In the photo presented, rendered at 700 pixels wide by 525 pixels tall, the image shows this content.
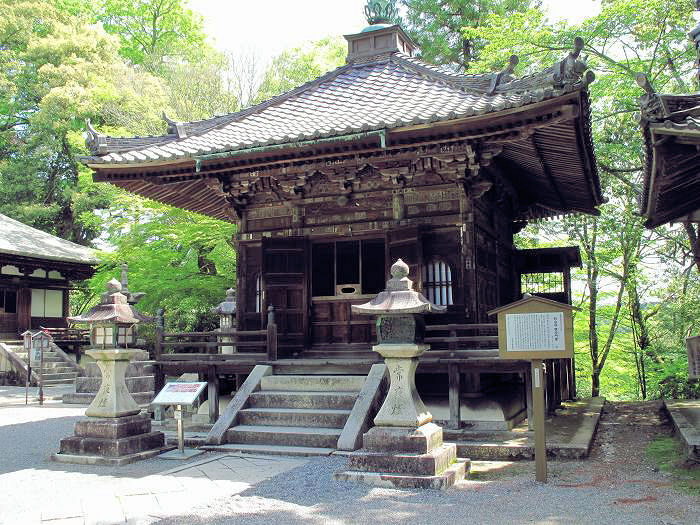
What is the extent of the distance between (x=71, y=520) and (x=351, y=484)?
2.80m

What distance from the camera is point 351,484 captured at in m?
6.70

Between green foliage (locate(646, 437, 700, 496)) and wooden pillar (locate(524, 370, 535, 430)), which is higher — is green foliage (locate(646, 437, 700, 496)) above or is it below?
below

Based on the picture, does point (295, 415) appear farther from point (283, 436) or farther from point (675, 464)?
point (675, 464)

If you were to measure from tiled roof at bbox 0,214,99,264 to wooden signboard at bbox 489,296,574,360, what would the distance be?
23.1 meters

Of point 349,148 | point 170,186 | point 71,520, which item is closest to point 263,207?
point 170,186

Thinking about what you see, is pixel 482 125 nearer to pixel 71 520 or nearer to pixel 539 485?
pixel 539 485

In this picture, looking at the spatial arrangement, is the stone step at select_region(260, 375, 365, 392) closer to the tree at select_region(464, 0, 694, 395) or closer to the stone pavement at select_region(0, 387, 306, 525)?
the stone pavement at select_region(0, 387, 306, 525)

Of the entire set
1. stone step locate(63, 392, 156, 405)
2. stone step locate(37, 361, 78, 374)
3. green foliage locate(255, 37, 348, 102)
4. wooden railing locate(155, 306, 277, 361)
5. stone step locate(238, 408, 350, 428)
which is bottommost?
stone step locate(63, 392, 156, 405)

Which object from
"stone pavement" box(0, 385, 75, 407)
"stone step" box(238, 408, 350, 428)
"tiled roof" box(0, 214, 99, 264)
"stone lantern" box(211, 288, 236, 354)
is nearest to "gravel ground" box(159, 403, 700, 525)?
"stone step" box(238, 408, 350, 428)

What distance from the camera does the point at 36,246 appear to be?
27.0 metres

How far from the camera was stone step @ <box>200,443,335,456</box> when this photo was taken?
816 cm

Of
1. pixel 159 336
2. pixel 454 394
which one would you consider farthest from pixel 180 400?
pixel 454 394

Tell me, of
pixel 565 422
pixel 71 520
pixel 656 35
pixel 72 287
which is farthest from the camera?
pixel 72 287

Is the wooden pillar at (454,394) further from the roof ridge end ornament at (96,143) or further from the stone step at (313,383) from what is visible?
the roof ridge end ornament at (96,143)
